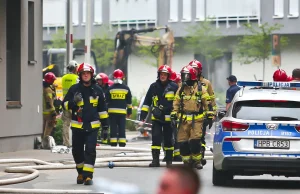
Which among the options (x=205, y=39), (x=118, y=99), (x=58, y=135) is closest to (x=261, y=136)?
(x=118, y=99)

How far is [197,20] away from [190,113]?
153 ft

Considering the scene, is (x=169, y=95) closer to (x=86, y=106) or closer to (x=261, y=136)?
(x=86, y=106)

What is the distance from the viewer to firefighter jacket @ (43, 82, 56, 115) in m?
21.2

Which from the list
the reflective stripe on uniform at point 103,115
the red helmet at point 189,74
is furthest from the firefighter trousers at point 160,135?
the reflective stripe on uniform at point 103,115

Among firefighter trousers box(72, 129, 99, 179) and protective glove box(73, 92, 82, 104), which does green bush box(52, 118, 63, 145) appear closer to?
firefighter trousers box(72, 129, 99, 179)

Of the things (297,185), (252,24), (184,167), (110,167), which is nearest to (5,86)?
(110,167)

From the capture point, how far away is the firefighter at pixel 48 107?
69.2 feet

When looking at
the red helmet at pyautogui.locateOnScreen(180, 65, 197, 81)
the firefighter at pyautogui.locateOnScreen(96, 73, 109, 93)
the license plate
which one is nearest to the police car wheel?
the license plate

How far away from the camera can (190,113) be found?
15695 millimetres

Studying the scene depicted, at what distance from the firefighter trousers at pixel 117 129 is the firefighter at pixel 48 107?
1.56 metres

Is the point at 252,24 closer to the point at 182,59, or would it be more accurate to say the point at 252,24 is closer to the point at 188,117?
the point at 182,59

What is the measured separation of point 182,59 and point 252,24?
5.98 meters

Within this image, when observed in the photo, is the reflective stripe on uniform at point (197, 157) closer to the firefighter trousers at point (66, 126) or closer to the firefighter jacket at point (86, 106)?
the firefighter jacket at point (86, 106)

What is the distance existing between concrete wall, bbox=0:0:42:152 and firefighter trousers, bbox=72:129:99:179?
5497 millimetres
